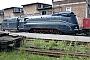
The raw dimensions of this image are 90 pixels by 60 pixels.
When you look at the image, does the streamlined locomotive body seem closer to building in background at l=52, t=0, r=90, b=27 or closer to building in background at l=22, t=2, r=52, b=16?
building in background at l=52, t=0, r=90, b=27

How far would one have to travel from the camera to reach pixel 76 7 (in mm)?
30969

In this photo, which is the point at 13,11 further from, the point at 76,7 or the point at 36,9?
the point at 76,7

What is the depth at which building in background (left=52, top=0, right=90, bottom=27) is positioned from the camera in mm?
29539

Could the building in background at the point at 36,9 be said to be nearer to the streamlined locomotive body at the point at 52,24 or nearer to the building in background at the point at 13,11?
the building in background at the point at 13,11

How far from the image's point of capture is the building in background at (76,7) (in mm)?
29539

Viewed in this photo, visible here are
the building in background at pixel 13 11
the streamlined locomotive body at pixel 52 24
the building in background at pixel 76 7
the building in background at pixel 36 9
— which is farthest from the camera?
the building in background at pixel 13 11

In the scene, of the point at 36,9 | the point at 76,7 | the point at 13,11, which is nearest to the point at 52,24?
the point at 76,7

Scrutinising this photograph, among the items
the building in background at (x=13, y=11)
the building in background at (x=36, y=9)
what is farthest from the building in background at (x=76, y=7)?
the building in background at (x=13, y=11)

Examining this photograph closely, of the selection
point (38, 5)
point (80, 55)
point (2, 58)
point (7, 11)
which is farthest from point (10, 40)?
point (7, 11)

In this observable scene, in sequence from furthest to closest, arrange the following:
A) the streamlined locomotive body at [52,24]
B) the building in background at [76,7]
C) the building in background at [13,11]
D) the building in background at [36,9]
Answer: the building in background at [13,11] < the building in background at [36,9] < the building in background at [76,7] < the streamlined locomotive body at [52,24]

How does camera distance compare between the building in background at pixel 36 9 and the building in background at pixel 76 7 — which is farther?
the building in background at pixel 36 9

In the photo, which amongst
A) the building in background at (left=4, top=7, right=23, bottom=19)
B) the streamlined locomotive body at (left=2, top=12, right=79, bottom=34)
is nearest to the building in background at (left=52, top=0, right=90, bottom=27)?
the streamlined locomotive body at (left=2, top=12, right=79, bottom=34)

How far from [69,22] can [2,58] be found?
1389cm

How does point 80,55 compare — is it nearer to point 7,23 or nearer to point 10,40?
point 10,40
